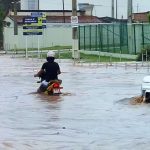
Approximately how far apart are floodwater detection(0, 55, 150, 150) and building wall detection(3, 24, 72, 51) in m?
59.0

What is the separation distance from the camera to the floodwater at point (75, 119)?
1048 cm

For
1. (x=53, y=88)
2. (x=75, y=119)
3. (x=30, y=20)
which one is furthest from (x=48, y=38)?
(x=75, y=119)

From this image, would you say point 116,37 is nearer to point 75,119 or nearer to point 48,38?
point 48,38

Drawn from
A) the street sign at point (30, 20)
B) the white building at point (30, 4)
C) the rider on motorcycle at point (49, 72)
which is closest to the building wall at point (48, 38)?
the white building at point (30, 4)

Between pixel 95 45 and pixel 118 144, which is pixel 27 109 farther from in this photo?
pixel 95 45

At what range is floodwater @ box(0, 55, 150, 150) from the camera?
10.5 meters

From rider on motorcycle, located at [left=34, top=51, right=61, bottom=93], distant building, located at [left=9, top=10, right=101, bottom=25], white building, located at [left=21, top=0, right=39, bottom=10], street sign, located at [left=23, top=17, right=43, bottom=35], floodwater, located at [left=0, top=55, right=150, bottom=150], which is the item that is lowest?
floodwater, located at [left=0, top=55, right=150, bottom=150]

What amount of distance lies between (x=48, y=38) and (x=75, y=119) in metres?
69.7

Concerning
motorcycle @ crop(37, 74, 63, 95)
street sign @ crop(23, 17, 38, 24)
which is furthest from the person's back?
street sign @ crop(23, 17, 38, 24)

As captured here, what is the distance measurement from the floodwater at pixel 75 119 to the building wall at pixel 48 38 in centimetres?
5897

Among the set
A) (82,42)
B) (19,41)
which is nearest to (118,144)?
(82,42)

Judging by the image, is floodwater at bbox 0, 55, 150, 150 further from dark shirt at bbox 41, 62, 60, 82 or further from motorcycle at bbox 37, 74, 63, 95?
dark shirt at bbox 41, 62, 60, 82

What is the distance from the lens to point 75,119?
44.0 feet

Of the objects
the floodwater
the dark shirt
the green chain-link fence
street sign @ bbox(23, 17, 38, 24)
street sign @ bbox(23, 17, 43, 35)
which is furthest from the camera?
street sign @ bbox(23, 17, 43, 35)
